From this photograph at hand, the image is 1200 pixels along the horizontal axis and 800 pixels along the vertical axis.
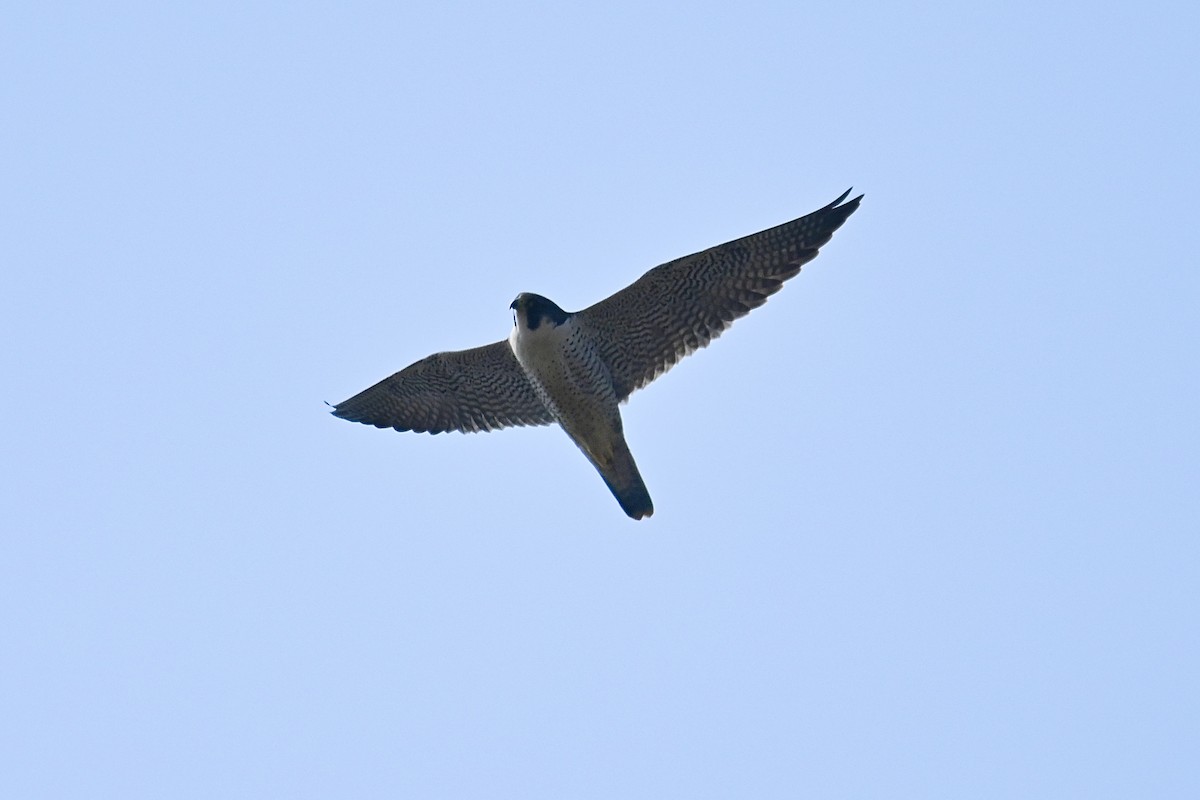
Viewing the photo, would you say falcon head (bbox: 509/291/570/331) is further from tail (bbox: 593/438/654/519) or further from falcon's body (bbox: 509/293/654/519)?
tail (bbox: 593/438/654/519)

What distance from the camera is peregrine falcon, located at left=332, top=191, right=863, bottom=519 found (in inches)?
573

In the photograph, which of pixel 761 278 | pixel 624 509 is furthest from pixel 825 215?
pixel 624 509

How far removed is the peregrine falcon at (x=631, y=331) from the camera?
Answer: 14.5m

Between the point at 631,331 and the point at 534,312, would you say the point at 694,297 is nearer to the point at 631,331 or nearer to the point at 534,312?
the point at 631,331

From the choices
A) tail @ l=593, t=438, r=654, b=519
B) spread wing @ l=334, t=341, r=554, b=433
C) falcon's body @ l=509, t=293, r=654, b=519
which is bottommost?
tail @ l=593, t=438, r=654, b=519

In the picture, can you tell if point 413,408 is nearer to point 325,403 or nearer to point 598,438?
point 325,403

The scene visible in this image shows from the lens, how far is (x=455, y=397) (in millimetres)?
16078

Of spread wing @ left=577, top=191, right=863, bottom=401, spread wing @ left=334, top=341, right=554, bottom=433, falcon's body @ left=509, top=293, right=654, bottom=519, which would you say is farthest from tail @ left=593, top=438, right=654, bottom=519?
spread wing @ left=334, top=341, right=554, bottom=433

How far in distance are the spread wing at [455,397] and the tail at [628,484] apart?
1.12 m

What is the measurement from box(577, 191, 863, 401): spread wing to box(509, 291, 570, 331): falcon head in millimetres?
381

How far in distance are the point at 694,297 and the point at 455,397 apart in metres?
2.67

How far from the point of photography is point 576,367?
14.8 meters

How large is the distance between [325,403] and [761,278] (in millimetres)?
4516

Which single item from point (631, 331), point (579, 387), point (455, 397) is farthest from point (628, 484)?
point (455, 397)
